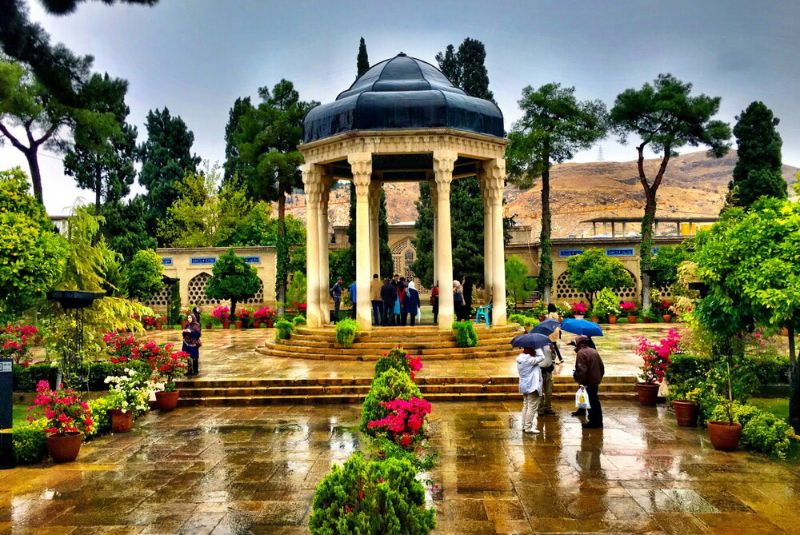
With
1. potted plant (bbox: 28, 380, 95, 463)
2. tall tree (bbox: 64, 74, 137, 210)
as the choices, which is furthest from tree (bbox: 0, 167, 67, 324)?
tall tree (bbox: 64, 74, 137, 210)

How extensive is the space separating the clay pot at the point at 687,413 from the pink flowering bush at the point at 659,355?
1.54 meters

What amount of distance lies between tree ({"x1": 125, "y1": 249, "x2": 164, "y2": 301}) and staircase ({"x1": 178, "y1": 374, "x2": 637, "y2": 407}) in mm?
16205

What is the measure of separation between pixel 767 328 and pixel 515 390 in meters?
5.27

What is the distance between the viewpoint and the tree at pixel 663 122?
30891 millimetres

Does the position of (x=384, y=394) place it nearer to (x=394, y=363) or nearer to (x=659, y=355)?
(x=394, y=363)

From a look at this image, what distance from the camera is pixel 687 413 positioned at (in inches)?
411

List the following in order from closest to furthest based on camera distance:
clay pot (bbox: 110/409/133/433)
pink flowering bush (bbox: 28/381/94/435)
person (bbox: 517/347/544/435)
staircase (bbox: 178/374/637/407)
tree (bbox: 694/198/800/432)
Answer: tree (bbox: 694/198/800/432) → pink flowering bush (bbox: 28/381/94/435) → person (bbox: 517/347/544/435) → clay pot (bbox: 110/409/133/433) → staircase (bbox: 178/374/637/407)

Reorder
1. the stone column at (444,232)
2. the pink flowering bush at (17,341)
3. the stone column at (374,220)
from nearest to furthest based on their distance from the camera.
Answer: the pink flowering bush at (17,341) < the stone column at (444,232) < the stone column at (374,220)

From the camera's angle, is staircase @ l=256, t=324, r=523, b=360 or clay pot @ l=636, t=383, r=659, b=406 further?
staircase @ l=256, t=324, r=523, b=360

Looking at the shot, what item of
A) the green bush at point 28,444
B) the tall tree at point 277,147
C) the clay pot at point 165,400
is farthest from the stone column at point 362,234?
the tall tree at point 277,147

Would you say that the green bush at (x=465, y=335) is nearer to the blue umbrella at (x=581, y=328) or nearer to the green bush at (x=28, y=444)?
the blue umbrella at (x=581, y=328)

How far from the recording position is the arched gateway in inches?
688

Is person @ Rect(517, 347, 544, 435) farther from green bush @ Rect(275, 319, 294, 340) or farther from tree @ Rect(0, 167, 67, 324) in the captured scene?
green bush @ Rect(275, 319, 294, 340)

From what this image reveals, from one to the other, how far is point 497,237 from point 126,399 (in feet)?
37.1
